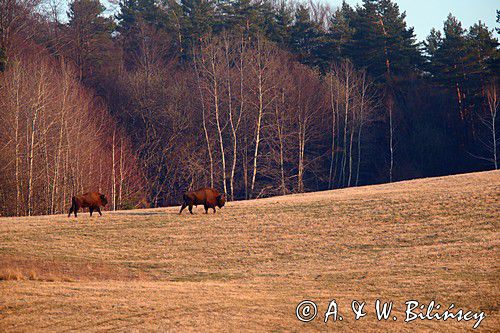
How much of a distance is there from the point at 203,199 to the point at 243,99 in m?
27.6

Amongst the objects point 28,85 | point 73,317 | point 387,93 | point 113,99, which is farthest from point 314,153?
point 73,317

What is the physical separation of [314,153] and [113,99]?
78.0 feet

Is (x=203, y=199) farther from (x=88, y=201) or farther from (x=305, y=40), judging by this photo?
(x=305, y=40)

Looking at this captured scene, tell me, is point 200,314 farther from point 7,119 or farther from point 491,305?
point 7,119

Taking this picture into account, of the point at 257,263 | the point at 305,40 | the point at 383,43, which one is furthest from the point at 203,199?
the point at 305,40

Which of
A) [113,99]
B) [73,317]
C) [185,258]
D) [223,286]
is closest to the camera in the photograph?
[73,317]

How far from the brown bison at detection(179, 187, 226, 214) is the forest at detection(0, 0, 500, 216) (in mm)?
18899

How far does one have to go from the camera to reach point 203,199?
34.3 m

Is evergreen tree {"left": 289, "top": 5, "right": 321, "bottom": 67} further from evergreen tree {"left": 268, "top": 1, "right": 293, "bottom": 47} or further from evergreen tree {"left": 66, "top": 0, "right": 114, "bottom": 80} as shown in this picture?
evergreen tree {"left": 66, "top": 0, "right": 114, "bottom": 80}

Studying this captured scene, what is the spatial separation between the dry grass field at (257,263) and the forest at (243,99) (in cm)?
2115

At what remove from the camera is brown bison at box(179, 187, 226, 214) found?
111 feet

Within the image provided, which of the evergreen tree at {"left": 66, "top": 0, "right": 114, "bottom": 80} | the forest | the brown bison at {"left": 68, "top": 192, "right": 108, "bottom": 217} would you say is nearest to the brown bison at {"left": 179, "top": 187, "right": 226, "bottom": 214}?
the brown bison at {"left": 68, "top": 192, "right": 108, "bottom": 217}

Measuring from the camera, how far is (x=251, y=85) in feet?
209

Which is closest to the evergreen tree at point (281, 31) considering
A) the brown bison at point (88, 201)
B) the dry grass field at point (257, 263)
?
the dry grass field at point (257, 263)
